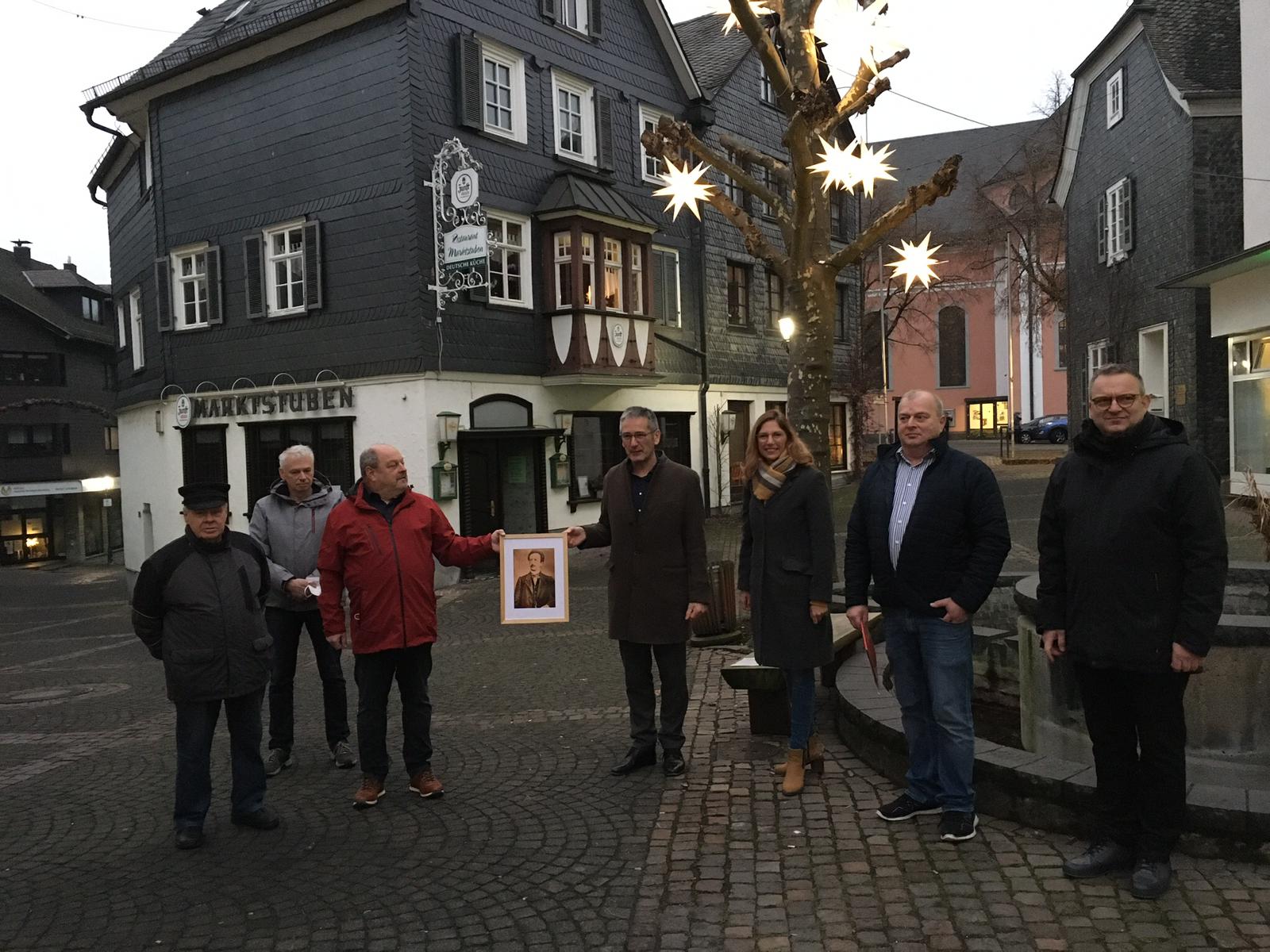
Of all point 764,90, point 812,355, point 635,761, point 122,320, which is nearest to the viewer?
point 635,761

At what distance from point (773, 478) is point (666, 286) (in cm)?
1704

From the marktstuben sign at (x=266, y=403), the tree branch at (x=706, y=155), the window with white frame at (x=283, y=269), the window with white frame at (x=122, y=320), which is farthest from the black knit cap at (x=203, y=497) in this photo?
the window with white frame at (x=122, y=320)

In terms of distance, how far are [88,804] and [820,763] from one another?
3965mm

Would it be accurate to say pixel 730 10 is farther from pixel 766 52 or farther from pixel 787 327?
pixel 787 327

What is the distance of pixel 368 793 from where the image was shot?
17.4 feet

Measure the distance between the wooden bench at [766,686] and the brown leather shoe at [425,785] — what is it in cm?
178

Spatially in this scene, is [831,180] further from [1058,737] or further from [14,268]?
[14,268]

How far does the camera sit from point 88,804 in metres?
5.61

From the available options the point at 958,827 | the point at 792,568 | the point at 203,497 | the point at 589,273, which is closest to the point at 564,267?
the point at 589,273

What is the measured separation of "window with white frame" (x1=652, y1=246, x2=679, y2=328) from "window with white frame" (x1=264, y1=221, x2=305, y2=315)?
23.0 ft

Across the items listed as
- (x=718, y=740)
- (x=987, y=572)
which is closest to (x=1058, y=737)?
(x=987, y=572)

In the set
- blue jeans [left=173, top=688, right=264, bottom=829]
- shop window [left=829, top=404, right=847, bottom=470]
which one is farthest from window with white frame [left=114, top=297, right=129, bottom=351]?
blue jeans [left=173, top=688, right=264, bottom=829]

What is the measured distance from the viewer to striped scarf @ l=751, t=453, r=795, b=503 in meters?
5.23

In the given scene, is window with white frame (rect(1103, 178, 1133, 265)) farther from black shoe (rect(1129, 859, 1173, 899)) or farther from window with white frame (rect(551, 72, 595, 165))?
black shoe (rect(1129, 859, 1173, 899))
